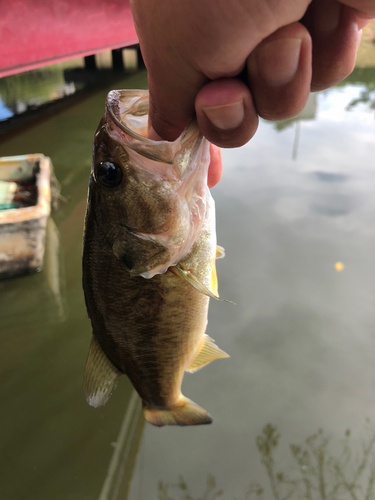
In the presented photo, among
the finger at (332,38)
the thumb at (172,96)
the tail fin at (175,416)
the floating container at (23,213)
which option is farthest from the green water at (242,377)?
the finger at (332,38)

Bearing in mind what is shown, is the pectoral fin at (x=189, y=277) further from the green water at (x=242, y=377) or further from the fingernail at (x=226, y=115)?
the green water at (x=242, y=377)

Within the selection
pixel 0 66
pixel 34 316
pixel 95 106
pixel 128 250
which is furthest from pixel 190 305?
pixel 95 106

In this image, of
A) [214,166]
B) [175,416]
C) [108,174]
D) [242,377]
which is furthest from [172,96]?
[242,377]

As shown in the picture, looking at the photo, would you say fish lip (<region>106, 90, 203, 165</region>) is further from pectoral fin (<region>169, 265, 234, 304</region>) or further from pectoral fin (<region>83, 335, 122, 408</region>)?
pectoral fin (<region>83, 335, 122, 408</region>)

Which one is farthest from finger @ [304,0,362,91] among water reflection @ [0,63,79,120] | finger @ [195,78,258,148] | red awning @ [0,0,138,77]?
water reflection @ [0,63,79,120]

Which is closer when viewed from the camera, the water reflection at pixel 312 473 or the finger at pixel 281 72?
the finger at pixel 281 72

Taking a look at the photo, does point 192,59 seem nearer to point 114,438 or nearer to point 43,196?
point 114,438

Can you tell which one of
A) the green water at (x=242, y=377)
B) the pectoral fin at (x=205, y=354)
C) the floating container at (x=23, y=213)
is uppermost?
the pectoral fin at (x=205, y=354)
